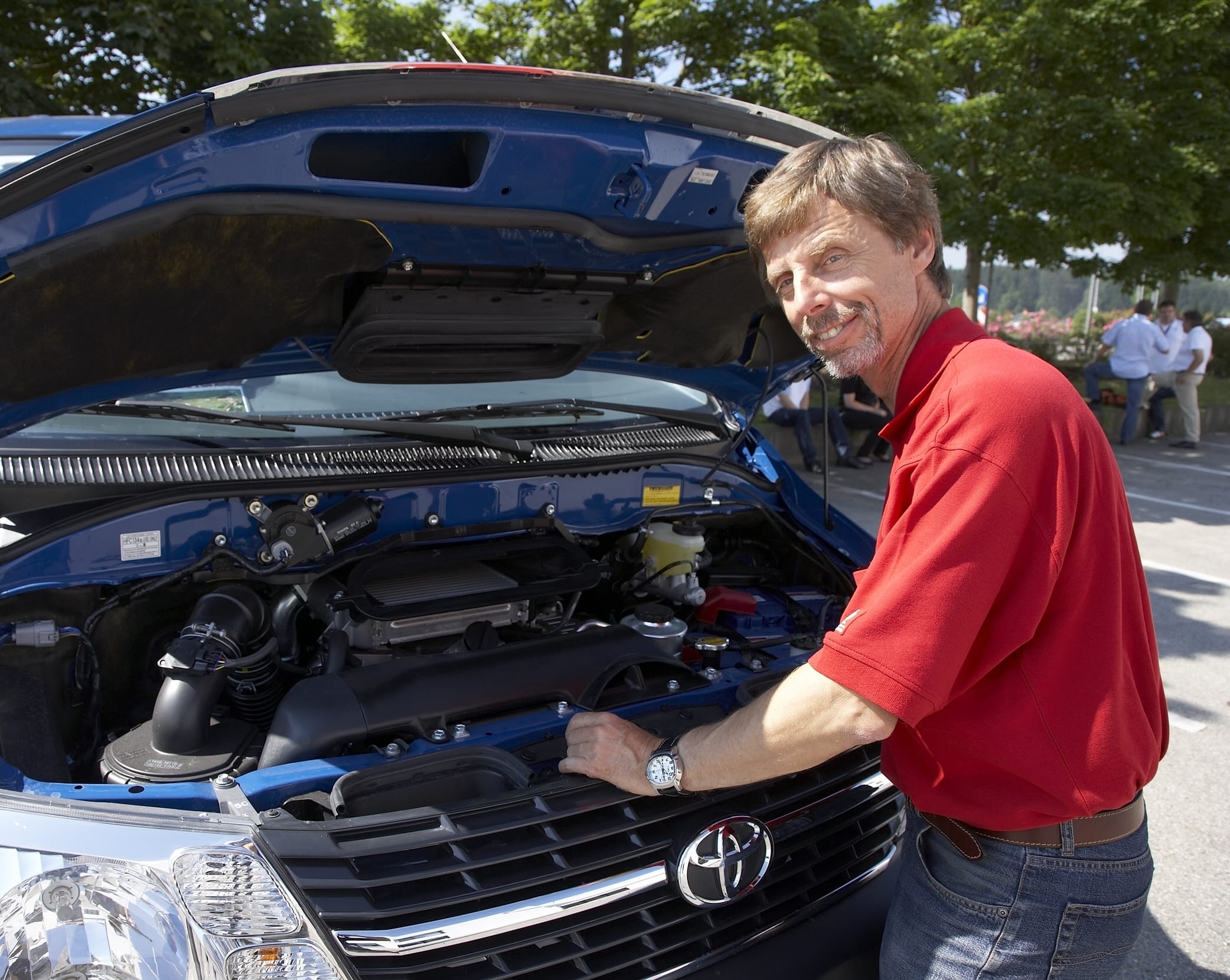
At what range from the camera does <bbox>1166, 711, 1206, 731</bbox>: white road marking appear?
3.86 m

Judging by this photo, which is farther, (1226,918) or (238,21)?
(238,21)

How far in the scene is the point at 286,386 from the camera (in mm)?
2430

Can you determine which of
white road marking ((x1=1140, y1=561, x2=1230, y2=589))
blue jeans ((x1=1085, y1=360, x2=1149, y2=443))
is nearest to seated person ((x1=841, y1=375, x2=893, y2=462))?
white road marking ((x1=1140, y1=561, x2=1230, y2=589))

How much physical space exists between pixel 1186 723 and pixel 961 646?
11.2ft

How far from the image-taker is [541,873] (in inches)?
56.4

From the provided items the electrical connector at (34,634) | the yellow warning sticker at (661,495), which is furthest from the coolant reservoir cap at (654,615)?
the electrical connector at (34,634)

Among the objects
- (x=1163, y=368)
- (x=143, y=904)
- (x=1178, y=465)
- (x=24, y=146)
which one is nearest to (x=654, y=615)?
(x=143, y=904)

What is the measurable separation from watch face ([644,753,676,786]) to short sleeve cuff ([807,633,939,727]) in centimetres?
36

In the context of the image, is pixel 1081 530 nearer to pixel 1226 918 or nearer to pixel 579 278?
pixel 579 278

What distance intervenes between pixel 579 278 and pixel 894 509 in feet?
3.43

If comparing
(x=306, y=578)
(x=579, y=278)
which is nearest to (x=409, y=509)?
(x=306, y=578)

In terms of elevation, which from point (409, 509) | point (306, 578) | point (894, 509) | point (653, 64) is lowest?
point (306, 578)

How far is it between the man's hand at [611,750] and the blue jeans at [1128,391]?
11.9 m

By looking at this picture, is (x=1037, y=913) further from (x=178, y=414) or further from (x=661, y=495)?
(x=178, y=414)
